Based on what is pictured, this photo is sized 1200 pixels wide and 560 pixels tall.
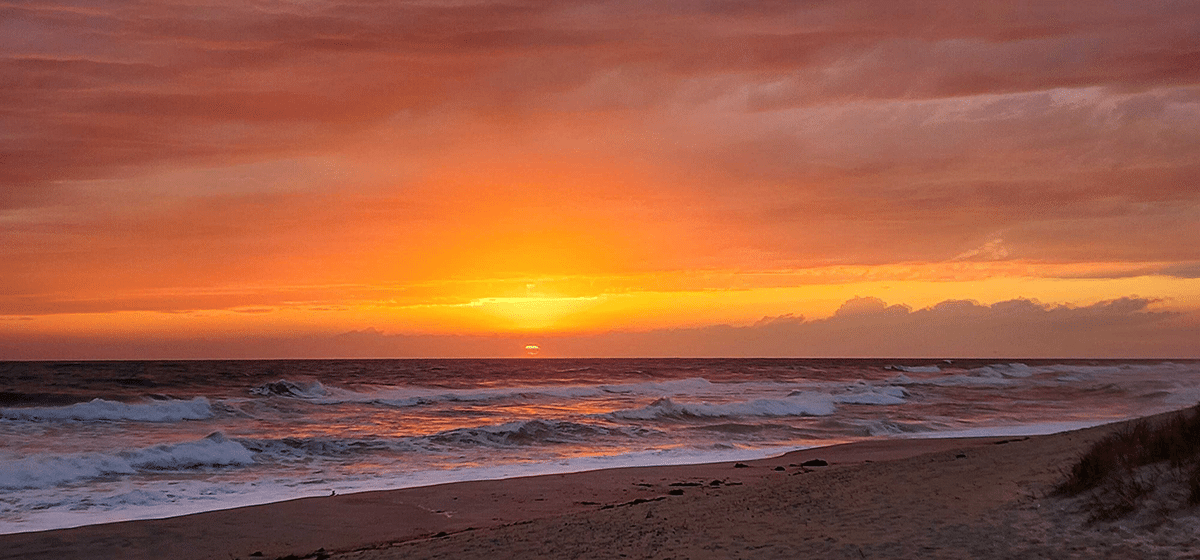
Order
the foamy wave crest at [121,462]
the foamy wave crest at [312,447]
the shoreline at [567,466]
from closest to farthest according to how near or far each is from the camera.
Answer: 1. the shoreline at [567,466]
2. the foamy wave crest at [121,462]
3. the foamy wave crest at [312,447]

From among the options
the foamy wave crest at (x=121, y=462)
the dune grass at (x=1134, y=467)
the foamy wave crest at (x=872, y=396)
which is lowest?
the foamy wave crest at (x=872, y=396)

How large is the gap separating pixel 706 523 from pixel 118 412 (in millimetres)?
29739

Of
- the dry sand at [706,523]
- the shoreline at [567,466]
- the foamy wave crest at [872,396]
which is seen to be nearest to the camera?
the dry sand at [706,523]

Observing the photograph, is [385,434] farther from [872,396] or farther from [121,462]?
[872,396]

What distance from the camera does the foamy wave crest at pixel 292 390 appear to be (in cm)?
4925

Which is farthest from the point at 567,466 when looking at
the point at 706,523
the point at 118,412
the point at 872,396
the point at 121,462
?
the point at 872,396

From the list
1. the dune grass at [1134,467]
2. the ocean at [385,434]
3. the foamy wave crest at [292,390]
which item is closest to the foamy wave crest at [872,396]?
the ocean at [385,434]

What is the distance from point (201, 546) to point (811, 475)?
8946mm

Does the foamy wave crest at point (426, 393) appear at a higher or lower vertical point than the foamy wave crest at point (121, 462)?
lower

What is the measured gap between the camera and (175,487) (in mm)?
15328

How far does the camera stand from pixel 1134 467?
8305 mm

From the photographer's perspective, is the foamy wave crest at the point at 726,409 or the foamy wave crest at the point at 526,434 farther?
the foamy wave crest at the point at 726,409

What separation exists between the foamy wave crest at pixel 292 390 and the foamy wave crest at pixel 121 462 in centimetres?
2937

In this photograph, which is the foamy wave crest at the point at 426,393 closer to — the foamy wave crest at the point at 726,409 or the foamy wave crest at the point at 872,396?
the foamy wave crest at the point at 872,396
